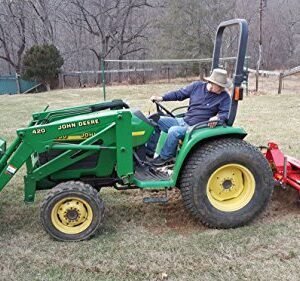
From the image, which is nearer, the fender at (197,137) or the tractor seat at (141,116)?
the fender at (197,137)

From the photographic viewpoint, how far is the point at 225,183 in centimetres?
405

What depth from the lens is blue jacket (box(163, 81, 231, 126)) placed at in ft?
14.2

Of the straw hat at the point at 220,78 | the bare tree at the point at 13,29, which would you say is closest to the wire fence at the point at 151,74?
the bare tree at the point at 13,29

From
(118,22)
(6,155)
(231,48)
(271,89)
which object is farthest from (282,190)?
(118,22)

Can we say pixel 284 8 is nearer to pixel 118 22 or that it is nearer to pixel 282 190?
pixel 118 22

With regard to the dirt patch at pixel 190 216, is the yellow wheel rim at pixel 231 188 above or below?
above

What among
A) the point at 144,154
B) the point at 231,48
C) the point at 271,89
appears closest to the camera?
the point at 144,154

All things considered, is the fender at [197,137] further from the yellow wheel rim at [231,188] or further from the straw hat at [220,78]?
the straw hat at [220,78]

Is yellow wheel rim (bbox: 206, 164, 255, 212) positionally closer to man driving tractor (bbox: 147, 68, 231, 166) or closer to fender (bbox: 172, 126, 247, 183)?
fender (bbox: 172, 126, 247, 183)

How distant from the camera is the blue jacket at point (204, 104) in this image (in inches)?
170

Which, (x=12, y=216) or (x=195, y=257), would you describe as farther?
(x=12, y=216)

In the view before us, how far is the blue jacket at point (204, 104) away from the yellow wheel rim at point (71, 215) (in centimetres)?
138

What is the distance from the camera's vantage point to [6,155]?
388 centimetres

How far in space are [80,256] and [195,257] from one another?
0.92m
